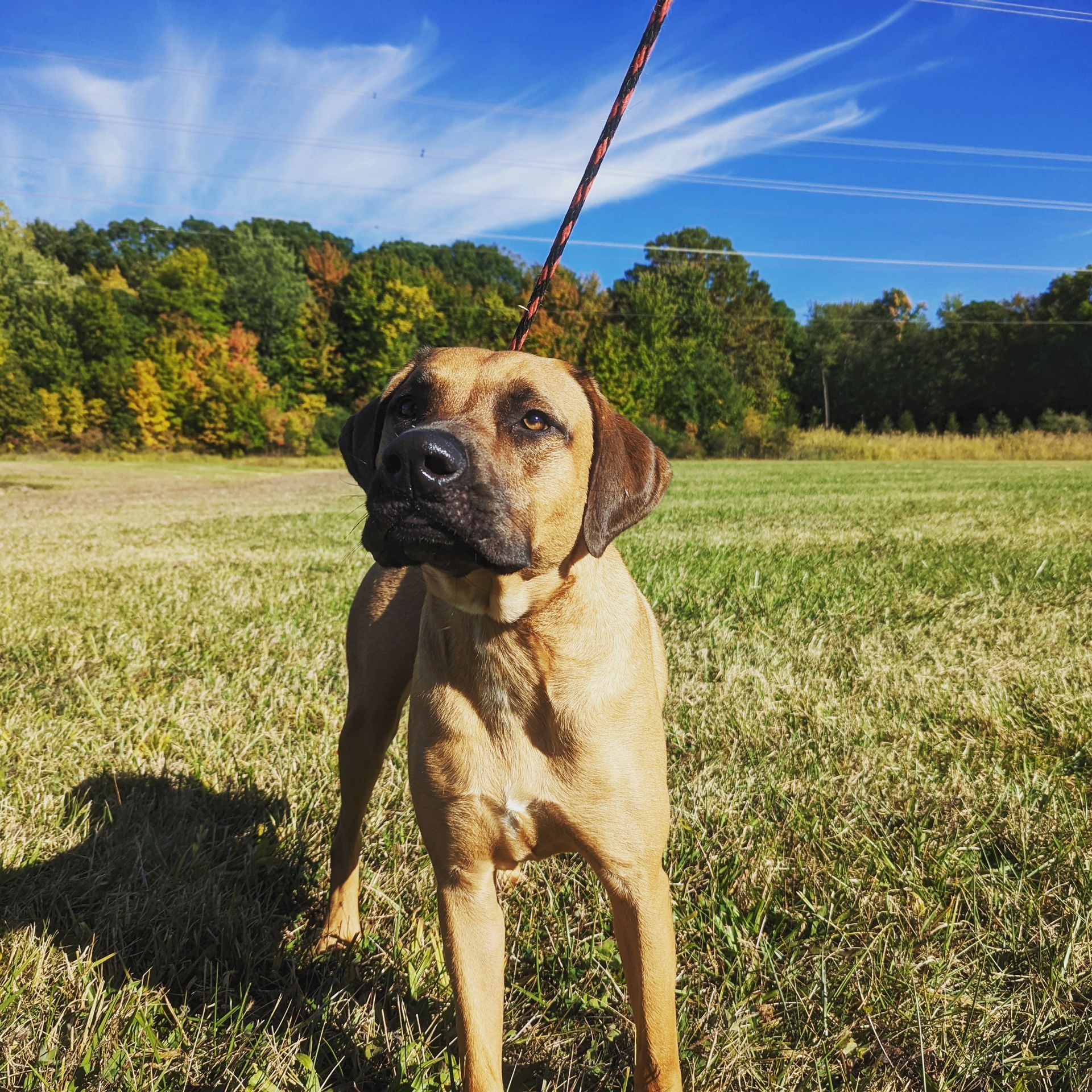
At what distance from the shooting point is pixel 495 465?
2010 millimetres

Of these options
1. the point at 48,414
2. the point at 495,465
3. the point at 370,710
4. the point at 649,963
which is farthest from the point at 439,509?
the point at 48,414

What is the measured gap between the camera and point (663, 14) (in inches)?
99.1

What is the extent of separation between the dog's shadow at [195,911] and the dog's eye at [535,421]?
1.68 m

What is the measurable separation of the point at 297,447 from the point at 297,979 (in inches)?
1796

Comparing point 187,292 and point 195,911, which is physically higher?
point 187,292

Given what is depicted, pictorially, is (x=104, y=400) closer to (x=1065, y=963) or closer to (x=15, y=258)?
(x=15, y=258)

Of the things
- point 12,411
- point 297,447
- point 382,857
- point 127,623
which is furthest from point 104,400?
point 382,857

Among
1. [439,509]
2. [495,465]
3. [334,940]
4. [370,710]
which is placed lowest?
[334,940]

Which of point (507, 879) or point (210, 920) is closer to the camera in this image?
point (210, 920)

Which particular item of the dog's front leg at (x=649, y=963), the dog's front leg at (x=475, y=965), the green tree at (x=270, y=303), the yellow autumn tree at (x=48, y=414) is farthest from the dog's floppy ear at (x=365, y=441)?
the green tree at (x=270, y=303)

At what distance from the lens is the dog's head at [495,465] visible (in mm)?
1838

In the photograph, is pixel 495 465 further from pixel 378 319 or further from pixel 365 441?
pixel 378 319

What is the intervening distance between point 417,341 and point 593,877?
54511 millimetres

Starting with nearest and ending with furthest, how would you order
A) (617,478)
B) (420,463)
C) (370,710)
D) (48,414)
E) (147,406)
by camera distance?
(420,463), (617,478), (370,710), (48,414), (147,406)
